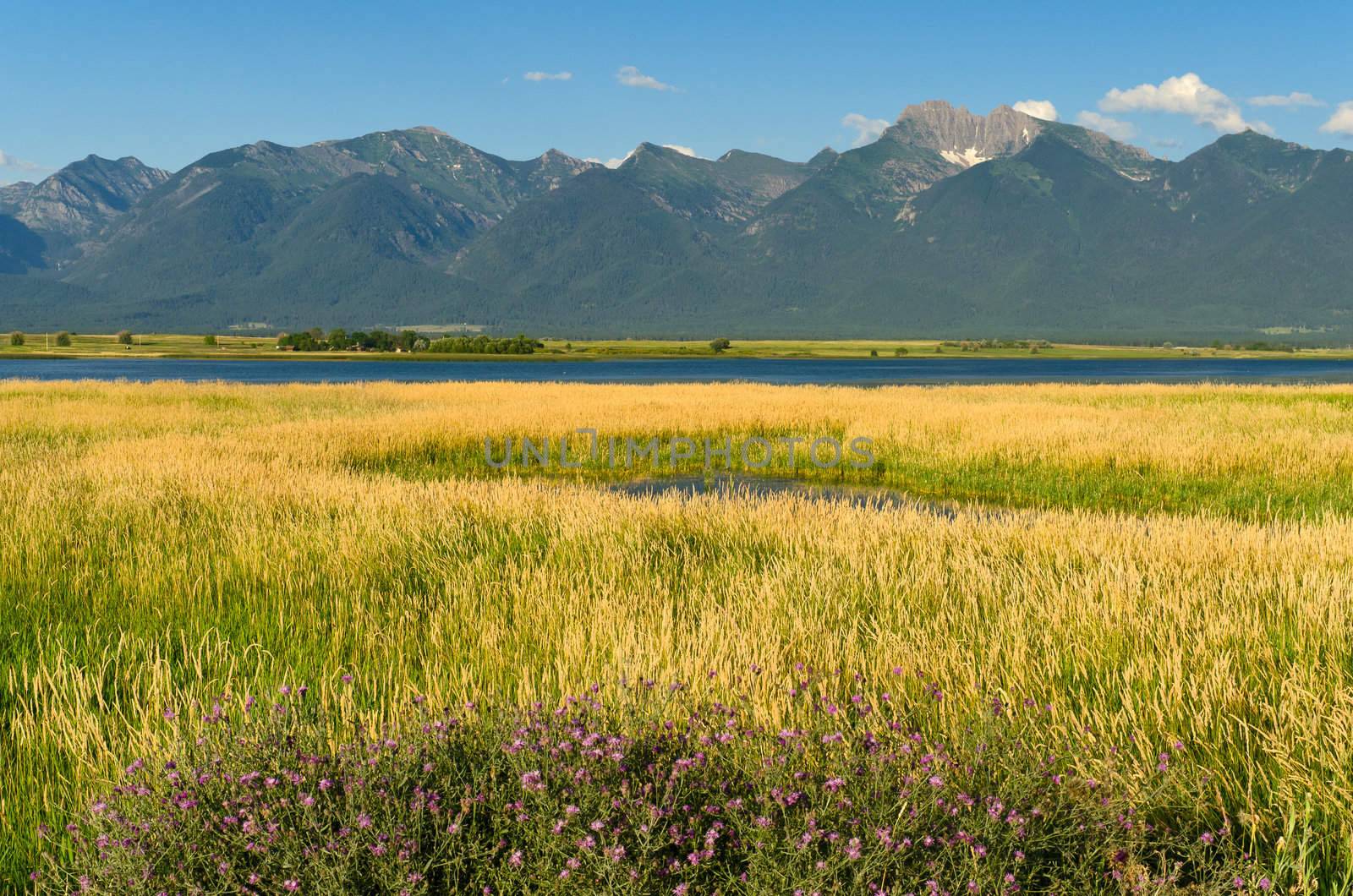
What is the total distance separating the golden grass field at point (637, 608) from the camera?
15.9 feet

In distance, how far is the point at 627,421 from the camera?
3167cm

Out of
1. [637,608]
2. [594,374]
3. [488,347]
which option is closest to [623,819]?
[637,608]

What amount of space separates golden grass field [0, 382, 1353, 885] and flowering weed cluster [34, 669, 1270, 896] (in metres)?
0.53

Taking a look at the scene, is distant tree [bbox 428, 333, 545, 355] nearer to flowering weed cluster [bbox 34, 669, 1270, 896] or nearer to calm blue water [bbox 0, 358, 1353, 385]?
calm blue water [bbox 0, 358, 1353, 385]

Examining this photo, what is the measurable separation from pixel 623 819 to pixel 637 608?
3.93m

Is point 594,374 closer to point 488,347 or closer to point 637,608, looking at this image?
point 488,347

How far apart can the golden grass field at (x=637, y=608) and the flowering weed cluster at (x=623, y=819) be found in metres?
0.53

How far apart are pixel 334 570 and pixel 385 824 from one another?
6.51 meters

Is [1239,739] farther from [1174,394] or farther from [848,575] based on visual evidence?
[1174,394]

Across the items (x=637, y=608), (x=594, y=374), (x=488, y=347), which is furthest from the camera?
(x=488, y=347)

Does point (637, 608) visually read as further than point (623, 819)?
Yes

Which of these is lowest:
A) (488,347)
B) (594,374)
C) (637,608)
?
(637,608)

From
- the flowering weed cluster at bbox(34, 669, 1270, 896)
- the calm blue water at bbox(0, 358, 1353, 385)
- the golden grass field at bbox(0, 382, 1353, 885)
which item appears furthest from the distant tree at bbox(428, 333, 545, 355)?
the flowering weed cluster at bbox(34, 669, 1270, 896)

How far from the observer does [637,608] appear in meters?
7.38
